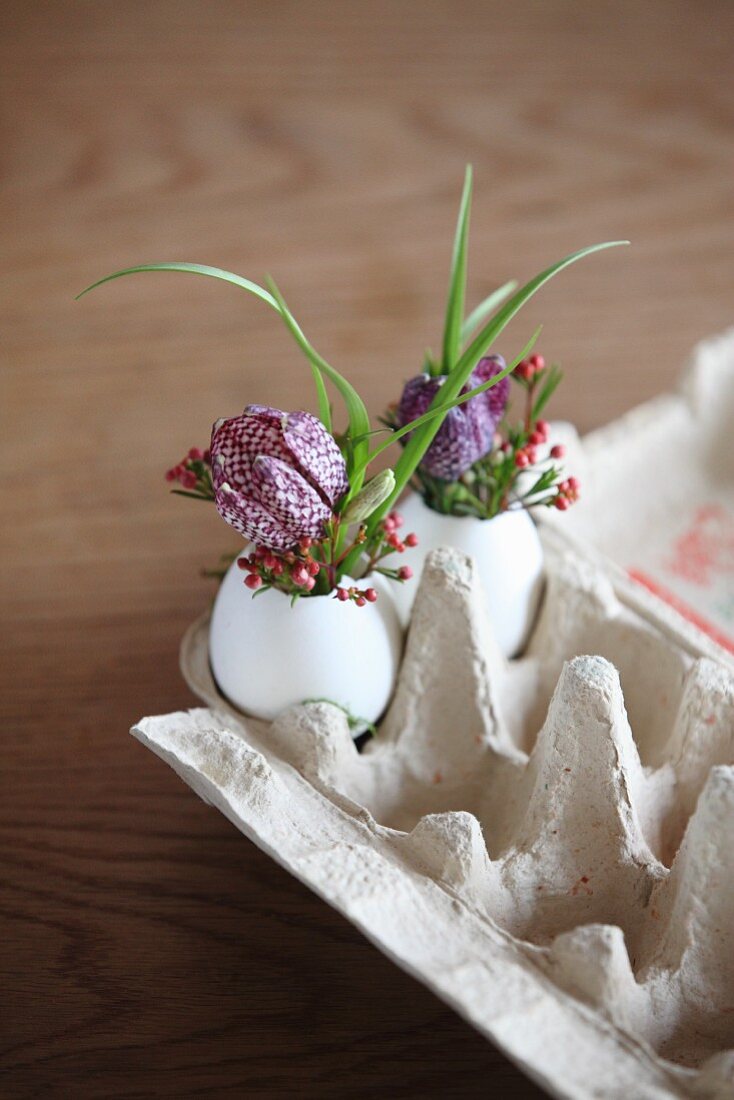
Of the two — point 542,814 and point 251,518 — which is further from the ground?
point 251,518

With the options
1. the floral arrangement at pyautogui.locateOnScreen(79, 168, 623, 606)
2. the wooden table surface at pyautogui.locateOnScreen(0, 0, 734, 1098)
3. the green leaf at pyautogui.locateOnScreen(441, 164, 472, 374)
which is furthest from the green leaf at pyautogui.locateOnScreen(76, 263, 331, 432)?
the wooden table surface at pyautogui.locateOnScreen(0, 0, 734, 1098)

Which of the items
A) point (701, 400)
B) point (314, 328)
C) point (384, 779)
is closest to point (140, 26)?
point (314, 328)

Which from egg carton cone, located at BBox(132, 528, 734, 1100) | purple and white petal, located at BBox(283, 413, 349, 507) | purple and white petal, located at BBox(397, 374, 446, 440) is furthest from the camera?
purple and white petal, located at BBox(397, 374, 446, 440)

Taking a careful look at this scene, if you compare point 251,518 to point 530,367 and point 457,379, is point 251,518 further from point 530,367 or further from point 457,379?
point 530,367

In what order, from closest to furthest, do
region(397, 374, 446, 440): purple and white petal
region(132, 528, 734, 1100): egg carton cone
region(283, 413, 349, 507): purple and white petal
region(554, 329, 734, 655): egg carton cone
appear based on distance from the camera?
region(132, 528, 734, 1100): egg carton cone, region(283, 413, 349, 507): purple and white petal, region(397, 374, 446, 440): purple and white petal, region(554, 329, 734, 655): egg carton cone

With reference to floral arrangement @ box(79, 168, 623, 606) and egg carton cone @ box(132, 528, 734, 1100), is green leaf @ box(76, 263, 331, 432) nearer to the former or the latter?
floral arrangement @ box(79, 168, 623, 606)

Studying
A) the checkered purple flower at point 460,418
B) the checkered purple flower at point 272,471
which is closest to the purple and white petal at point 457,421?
the checkered purple flower at point 460,418

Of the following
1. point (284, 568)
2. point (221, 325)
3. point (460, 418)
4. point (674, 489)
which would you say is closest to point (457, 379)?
point (460, 418)
